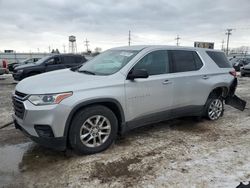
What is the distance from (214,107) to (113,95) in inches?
120

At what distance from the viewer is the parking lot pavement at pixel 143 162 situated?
10.8ft

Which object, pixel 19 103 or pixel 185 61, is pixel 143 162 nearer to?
pixel 19 103

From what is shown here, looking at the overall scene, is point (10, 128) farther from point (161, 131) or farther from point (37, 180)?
point (161, 131)

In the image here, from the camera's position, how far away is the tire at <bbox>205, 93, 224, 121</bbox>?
587 centimetres

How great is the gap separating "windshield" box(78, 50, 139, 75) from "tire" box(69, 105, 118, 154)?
0.74 m

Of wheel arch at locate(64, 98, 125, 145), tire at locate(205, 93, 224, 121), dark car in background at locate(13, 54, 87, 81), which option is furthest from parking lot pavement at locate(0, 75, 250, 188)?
dark car in background at locate(13, 54, 87, 81)

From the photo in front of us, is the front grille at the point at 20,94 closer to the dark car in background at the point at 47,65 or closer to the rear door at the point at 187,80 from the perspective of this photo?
the rear door at the point at 187,80

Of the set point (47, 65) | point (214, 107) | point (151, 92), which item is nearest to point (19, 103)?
point (151, 92)

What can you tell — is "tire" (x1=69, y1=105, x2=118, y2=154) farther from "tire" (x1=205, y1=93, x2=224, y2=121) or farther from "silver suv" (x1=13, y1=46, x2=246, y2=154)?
"tire" (x1=205, y1=93, x2=224, y2=121)

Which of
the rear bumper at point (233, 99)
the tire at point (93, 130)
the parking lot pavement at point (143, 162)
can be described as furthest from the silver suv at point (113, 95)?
the rear bumper at point (233, 99)

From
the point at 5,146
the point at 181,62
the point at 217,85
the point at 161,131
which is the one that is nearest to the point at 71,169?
the point at 5,146

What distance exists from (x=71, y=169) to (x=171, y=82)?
2.42 m

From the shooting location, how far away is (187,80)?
5.16m

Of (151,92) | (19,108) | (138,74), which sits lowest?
(19,108)
